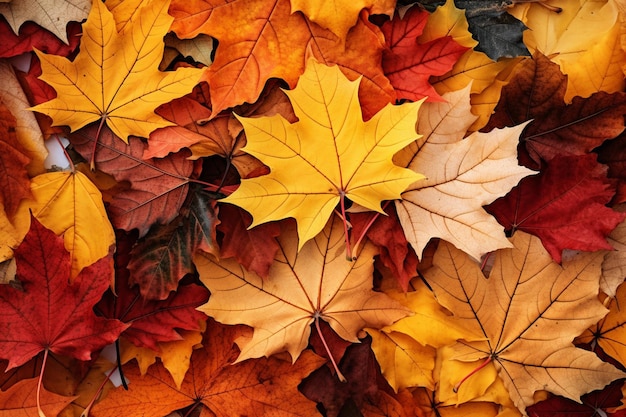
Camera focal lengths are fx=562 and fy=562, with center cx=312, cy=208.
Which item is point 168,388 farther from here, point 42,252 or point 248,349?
point 42,252

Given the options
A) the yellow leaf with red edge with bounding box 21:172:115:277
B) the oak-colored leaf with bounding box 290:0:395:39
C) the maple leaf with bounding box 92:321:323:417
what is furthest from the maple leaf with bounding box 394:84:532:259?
the yellow leaf with red edge with bounding box 21:172:115:277

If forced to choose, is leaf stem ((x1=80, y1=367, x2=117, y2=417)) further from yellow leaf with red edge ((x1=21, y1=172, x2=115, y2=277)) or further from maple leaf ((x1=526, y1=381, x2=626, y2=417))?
maple leaf ((x1=526, y1=381, x2=626, y2=417))

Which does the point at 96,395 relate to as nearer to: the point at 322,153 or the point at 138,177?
the point at 138,177

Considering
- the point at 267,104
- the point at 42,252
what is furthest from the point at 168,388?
the point at 267,104

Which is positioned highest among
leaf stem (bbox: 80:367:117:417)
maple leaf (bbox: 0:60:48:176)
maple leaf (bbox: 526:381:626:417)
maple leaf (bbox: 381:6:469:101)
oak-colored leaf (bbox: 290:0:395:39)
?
oak-colored leaf (bbox: 290:0:395:39)

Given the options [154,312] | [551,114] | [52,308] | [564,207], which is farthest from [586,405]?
[52,308]

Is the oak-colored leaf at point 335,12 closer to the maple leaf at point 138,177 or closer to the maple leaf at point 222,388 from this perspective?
the maple leaf at point 138,177
